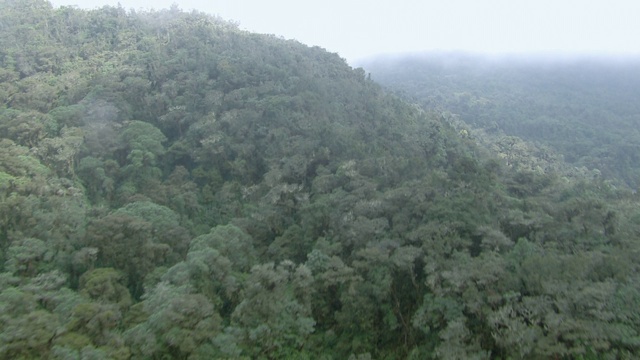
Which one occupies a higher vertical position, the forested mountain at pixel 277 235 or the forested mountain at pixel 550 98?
→ the forested mountain at pixel 277 235

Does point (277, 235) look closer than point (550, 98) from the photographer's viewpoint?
Yes

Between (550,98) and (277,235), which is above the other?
(277,235)

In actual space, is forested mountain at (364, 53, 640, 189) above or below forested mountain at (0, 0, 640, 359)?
below

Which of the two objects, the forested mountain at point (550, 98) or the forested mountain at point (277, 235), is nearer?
the forested mountain at point (277, 235)
